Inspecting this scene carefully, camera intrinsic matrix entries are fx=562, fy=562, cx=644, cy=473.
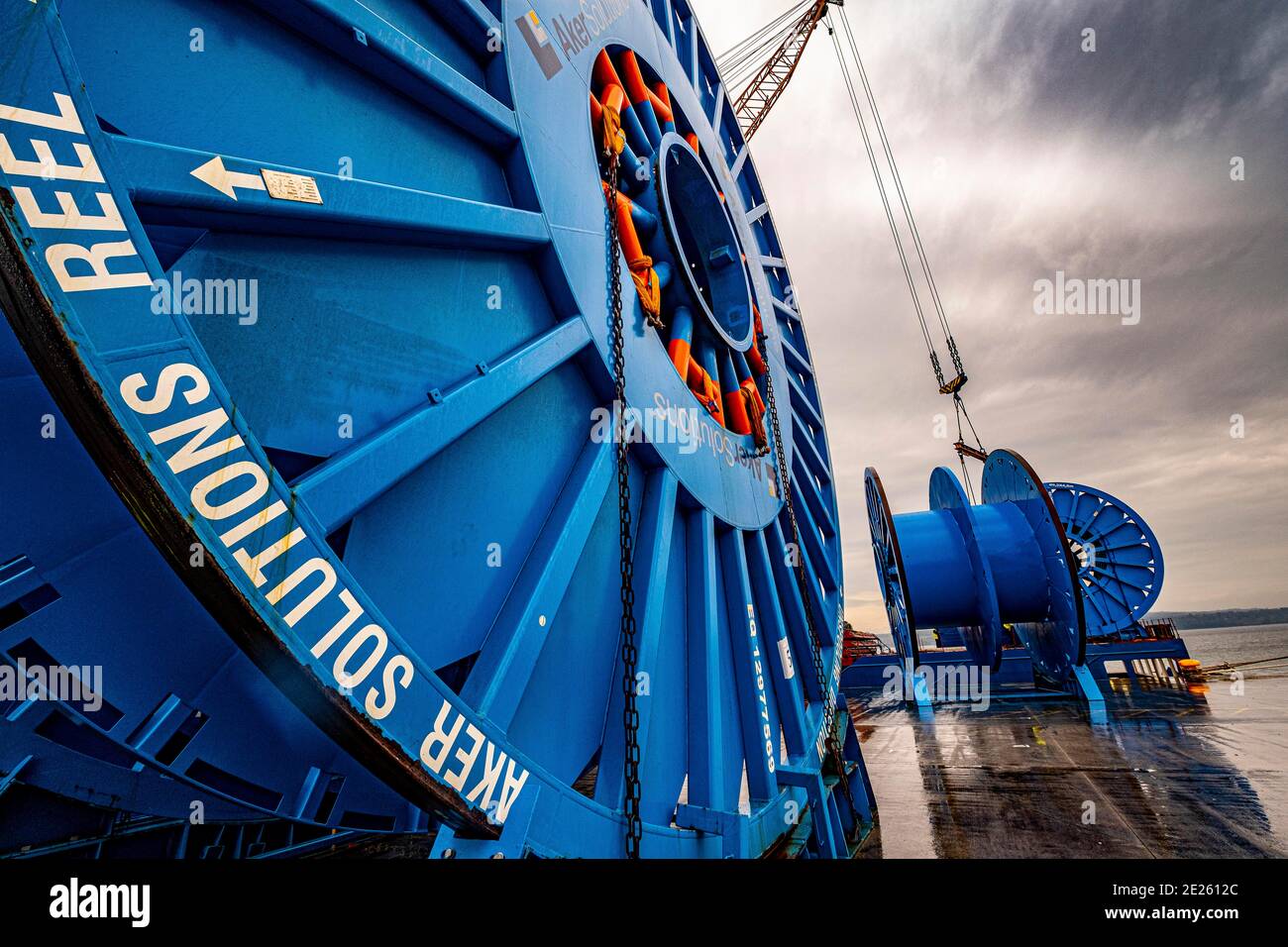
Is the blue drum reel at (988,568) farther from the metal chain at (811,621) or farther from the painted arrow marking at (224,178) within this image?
the painted arrow marking at (224,178)

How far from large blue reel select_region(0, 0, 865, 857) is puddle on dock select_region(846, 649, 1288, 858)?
9.34 ft

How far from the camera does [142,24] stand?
191cm

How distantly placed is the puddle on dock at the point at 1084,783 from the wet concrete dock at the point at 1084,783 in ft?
0.05

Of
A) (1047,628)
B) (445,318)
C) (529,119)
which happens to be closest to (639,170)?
(529,119)

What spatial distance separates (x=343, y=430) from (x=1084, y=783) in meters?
8.93

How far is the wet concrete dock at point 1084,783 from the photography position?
5.00 meters

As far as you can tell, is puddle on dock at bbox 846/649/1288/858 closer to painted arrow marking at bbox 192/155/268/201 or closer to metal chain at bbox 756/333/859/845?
metal chain at bbox 756/333/859/845

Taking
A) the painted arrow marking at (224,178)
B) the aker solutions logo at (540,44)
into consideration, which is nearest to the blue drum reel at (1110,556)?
the aker solutions logo at (540,44)

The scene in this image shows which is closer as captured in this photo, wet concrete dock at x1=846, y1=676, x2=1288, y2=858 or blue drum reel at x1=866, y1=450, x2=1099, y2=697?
wet concrete dock at x1=846, y1=676, x2=1288, y2=858

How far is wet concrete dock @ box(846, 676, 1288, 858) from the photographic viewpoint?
5.00 m

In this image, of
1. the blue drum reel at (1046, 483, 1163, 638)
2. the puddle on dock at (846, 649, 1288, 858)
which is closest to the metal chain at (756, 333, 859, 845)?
the puddle on dock at (846, 649, 1288, 858)

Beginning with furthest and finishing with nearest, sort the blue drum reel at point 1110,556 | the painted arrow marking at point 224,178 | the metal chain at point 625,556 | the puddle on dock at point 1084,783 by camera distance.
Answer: the blue drum reel at point 1110,556 → the puddle on dock at point 1084,783 → the metal chain at point 625,556 → the painted arrow marking at point 224,178
